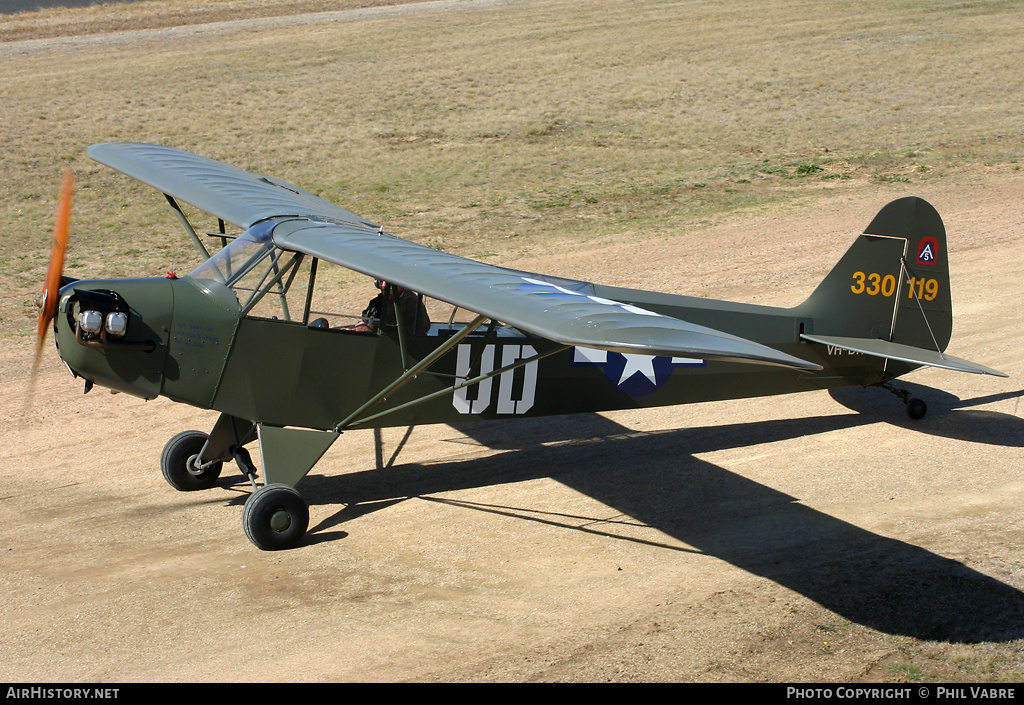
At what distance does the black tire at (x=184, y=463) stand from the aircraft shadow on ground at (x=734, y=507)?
105cm

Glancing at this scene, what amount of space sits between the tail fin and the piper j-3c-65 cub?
0.02m

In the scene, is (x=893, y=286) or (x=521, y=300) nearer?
(x=521, y=300)

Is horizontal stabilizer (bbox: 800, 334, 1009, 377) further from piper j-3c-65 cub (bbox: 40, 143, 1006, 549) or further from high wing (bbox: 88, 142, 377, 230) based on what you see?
high wing (bbox: 88, 142, 377, 230)

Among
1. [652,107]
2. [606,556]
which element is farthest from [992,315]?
[652,107]

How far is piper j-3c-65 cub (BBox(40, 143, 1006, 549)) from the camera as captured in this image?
7.26 meters

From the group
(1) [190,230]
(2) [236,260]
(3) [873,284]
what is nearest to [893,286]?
(3) [873,284]

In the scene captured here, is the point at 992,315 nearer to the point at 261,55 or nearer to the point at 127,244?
the point at 127,244

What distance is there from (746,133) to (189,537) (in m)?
23.8

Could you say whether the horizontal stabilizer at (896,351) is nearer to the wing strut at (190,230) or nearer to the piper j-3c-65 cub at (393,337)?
the piper j-3c-65 cub at (393,337)

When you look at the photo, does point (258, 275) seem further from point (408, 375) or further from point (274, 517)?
point (274, 517)

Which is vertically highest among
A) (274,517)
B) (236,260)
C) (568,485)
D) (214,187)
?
(214,187)

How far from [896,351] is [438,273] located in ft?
18.3

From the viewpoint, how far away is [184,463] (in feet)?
30.7

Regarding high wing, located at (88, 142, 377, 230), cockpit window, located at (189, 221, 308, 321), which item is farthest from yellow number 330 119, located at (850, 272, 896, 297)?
cockpit window, located at (189, 221, 308, 321)
